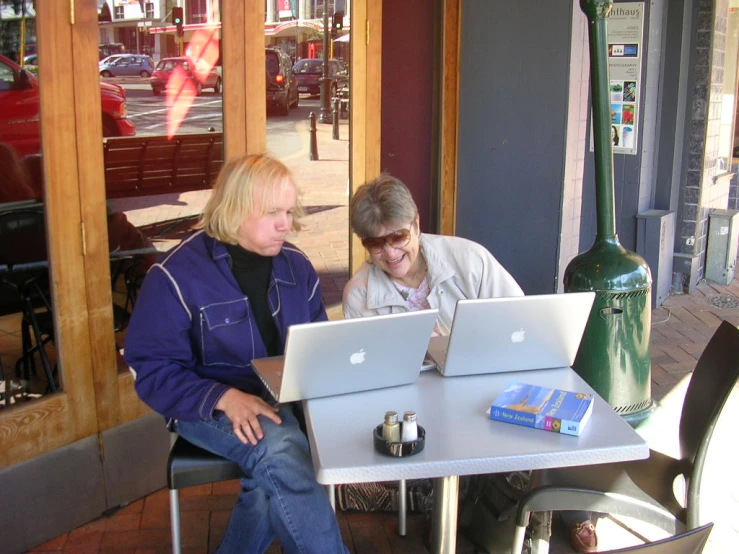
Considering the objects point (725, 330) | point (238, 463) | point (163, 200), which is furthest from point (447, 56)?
point (238, 463)

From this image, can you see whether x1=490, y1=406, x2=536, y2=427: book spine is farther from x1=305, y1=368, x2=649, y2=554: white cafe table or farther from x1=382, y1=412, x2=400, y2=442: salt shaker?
x1=382, y1=412, x2=400, y2=442: salt shaker

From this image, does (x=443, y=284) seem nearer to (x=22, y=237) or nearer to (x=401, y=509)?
(x=401, y=509)

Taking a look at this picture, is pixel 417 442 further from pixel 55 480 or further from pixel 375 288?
pixel 55 480

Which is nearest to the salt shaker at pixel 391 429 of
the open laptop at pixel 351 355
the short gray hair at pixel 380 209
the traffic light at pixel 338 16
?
the open laptop at pixel 351 355

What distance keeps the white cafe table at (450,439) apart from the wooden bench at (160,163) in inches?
59.3

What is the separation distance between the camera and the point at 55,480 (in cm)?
317

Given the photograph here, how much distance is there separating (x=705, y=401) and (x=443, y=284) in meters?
1.01

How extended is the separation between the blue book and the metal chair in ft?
2.28

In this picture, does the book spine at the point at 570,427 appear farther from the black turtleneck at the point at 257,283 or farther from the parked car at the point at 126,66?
the parked car at the point at 126,66

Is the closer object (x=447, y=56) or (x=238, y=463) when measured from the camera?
(x=238, y=463)

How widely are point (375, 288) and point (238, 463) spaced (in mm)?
874

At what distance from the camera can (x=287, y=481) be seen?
2.32m

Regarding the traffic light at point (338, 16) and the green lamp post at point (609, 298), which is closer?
the green lamp post at point (609, 298)

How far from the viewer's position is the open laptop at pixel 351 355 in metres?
2.05
